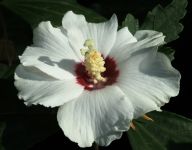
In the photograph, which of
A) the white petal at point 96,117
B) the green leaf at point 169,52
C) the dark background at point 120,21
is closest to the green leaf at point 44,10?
the dark background at point 120,21

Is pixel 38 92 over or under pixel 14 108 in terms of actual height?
over

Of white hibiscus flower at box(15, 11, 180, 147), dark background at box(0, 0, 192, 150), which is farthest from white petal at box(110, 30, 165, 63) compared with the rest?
dark background at box(0, 0, 192, 150)

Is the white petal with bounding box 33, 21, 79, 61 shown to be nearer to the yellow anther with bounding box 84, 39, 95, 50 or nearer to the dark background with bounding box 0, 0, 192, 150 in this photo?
the yellow anther with bounding box 84, 39, 95, 50

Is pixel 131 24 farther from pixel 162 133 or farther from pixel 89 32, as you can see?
pixel 162 133

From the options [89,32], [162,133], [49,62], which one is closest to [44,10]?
[89,32]

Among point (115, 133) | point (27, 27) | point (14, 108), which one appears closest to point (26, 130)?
point (14, 108)

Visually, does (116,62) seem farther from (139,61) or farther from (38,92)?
(38,92)
